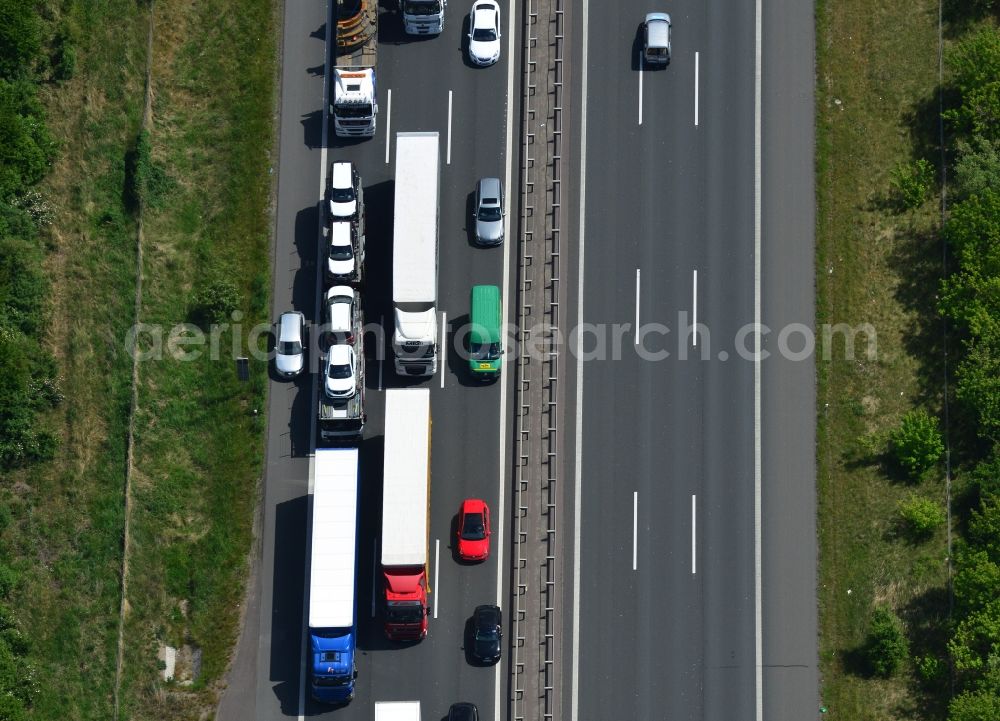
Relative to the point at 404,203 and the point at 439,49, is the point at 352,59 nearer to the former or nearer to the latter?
the point at 439,49

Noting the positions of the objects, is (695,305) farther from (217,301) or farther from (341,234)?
(217,301)

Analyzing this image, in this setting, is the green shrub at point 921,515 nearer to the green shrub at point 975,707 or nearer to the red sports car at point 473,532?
Result: the green shrub at point 975,707

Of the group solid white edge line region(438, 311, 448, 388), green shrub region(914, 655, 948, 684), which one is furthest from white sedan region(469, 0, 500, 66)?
green shrub region(914, 655, 948, 684)

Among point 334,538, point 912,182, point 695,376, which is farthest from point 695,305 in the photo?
point 334,538

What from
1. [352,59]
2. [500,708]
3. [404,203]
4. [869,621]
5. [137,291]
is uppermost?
[352,59]

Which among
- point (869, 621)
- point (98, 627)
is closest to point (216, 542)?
point (98, 627)

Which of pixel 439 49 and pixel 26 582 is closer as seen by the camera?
pixel 26 582
